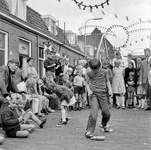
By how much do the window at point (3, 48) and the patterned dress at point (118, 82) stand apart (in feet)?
16.3

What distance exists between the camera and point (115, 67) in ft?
31.8

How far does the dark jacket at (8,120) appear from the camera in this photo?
4.80 metres

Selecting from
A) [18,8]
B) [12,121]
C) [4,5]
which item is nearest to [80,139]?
[12,121]

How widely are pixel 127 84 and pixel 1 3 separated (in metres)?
7.09

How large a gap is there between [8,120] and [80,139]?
1.44 meters

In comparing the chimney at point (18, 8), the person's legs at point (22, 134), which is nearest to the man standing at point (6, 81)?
the person's legs at point (22, 134)

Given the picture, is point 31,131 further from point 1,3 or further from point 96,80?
point 1,3

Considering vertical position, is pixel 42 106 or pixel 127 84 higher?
pixel 127 84

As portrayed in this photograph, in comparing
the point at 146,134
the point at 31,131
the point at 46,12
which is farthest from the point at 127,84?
the point at 46,12

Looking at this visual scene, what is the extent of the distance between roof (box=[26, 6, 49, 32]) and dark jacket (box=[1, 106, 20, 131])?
10554 millimetres

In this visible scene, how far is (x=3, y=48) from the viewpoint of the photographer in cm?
1121

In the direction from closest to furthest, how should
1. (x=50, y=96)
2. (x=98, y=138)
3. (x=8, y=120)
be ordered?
(x=98, y=138) < (x=8, y=120) < (x=50, y=96)

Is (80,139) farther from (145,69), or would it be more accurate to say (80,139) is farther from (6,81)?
(145,69)

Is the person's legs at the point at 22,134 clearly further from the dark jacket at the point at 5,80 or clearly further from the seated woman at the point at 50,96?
the seated woman at the point at 50,96
